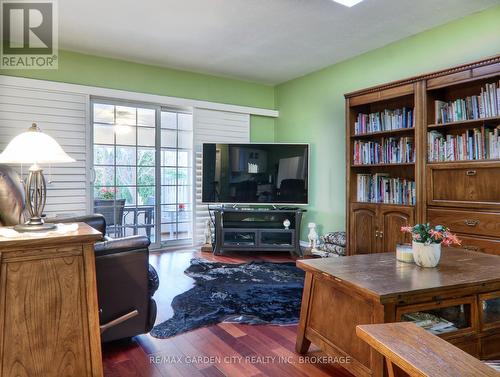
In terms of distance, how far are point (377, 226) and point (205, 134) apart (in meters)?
2.76

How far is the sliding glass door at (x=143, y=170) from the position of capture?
14.9ft

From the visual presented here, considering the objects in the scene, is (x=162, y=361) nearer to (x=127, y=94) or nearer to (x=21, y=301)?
(x=21, y=301)

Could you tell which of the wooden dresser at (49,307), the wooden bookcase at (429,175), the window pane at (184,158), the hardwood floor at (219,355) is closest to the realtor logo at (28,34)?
the window pane at (184,158)

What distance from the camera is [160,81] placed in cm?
482

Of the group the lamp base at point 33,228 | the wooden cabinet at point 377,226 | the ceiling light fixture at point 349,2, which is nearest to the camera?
the lamp base at point 33,228

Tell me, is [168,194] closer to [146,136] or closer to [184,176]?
[184,176]

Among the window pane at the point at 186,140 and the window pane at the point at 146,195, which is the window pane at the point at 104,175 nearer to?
the window pane at the point at 146,195

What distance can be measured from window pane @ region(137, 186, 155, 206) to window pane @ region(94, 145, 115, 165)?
510 millimetres

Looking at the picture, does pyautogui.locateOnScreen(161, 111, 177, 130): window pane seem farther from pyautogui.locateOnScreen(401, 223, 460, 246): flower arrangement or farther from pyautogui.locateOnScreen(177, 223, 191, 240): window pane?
pyautogui.locateOnScreen(401, 223, 460, 246): flower arrangement

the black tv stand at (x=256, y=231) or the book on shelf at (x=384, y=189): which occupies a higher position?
the book on shelf at (x=384, y=189)

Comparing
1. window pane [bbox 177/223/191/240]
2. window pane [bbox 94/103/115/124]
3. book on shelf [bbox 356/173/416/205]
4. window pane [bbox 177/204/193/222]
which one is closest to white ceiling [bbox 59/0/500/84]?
window pane [bbox 94/103/115/124]

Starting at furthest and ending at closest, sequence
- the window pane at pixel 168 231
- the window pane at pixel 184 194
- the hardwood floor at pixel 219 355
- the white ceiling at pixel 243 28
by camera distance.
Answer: the window pane at pixel 184 194, the window pane at pixel 168 231, the white ceiling at pixel 243 28, the hardwood floor at pixel 219 355

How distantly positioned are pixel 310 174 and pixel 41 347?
13.5 feet

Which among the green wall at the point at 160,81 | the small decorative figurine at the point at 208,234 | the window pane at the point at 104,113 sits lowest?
the small decorative figurine at the point at 208,234
